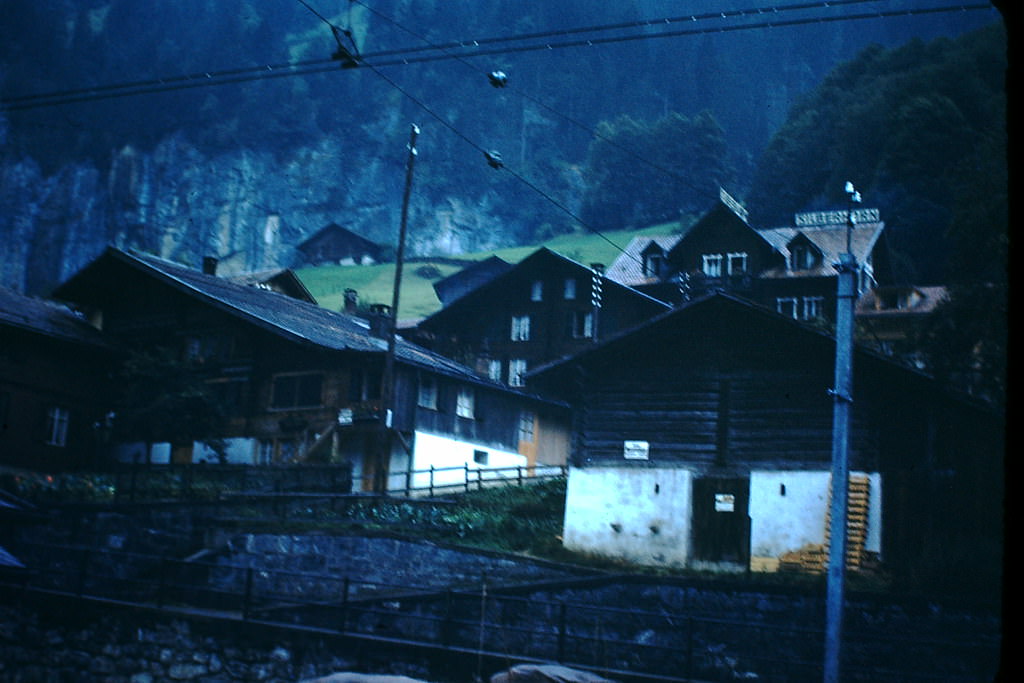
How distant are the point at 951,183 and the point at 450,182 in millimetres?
83266

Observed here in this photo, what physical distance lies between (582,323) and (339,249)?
224ft

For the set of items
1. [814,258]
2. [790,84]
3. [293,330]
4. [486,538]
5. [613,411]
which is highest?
[790,84]

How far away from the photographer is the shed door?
28.0 m

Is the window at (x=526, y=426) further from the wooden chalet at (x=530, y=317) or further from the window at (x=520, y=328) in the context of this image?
the window at (x=520, y=328)

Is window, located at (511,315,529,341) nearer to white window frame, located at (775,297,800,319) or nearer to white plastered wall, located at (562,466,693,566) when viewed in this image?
white window frame, located at (775,297,800,319)

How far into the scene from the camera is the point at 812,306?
6066 cm

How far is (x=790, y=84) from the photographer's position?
14925 centimetres

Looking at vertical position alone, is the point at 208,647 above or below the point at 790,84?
below

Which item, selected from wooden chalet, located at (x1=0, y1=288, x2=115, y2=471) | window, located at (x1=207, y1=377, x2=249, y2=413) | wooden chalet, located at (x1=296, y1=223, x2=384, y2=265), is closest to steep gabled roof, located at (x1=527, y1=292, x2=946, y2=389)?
window, located at (x1=207, y1=377, x2=249, y2=413)

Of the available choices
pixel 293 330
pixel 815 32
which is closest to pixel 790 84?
pixel 815 32

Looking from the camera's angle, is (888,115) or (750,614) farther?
(888,115)

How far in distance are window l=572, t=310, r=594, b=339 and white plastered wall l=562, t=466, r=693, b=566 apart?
2761 centimetres

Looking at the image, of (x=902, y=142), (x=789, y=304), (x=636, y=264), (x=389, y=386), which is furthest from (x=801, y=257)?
(x=389, y=386)

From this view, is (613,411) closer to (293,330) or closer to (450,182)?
(293,330)
